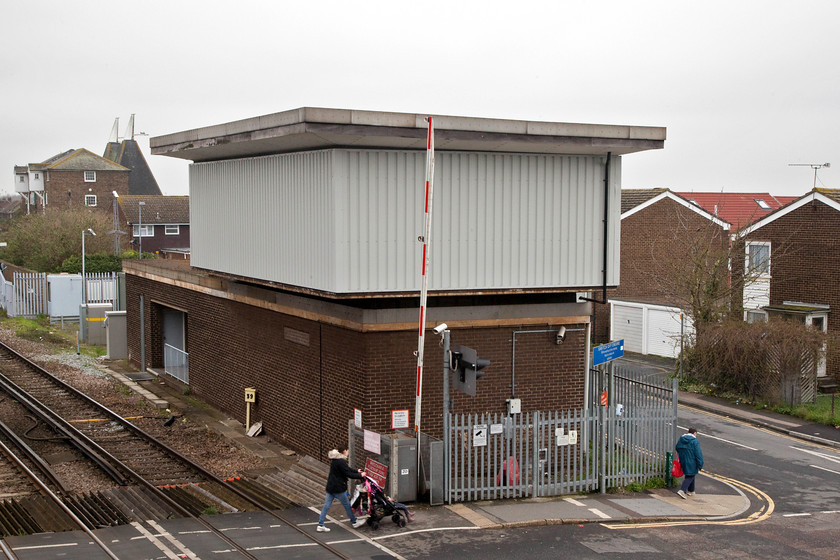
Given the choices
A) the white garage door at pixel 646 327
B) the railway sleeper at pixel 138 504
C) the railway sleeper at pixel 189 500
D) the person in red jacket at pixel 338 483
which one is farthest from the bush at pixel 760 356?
the railway sleeper at pixel 138 504

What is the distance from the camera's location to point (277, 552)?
12.7m

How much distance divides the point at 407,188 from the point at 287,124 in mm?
2485

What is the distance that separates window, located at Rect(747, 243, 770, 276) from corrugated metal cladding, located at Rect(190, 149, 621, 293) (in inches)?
722

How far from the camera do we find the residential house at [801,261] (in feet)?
105

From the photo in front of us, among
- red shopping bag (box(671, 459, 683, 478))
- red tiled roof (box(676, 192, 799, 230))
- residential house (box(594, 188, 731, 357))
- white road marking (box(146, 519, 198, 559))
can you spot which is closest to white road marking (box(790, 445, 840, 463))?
red shopping bag (box(671, 459, 683, 478))

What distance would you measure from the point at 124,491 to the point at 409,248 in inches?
270

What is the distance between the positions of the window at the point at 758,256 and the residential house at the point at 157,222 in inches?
1830

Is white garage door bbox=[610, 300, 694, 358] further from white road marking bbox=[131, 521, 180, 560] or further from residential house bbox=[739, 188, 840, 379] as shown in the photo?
white road marking bbox=[131, 521, 180, 560]

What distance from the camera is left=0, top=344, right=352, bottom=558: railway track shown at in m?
14.5

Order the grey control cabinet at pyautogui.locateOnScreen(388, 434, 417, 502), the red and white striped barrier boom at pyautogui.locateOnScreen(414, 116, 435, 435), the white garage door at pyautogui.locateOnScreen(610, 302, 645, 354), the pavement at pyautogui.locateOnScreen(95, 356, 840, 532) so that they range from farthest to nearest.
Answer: the white garage door at pyautogui.locateOnScreen(610, 302, 645, 354) < the grey control cabinet at pyautogui.locateOnScreen(388, 434, 417, 502) < the red and white striped barrier boom at pyautogui.locateOnScreen(414, 116, 435, 435) < the pavement at pyautogui.locateOnScreen(95, 356, 840, 532)

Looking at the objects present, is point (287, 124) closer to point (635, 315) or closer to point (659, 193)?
point (635, 315)

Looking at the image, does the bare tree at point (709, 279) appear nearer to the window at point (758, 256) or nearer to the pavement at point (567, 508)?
the window at point (758, 256)

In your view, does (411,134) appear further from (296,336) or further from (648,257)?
(648,257)

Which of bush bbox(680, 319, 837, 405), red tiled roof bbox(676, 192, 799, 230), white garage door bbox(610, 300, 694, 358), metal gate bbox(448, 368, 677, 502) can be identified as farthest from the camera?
red tiled roof bbox(676, 192, 799, 230)
